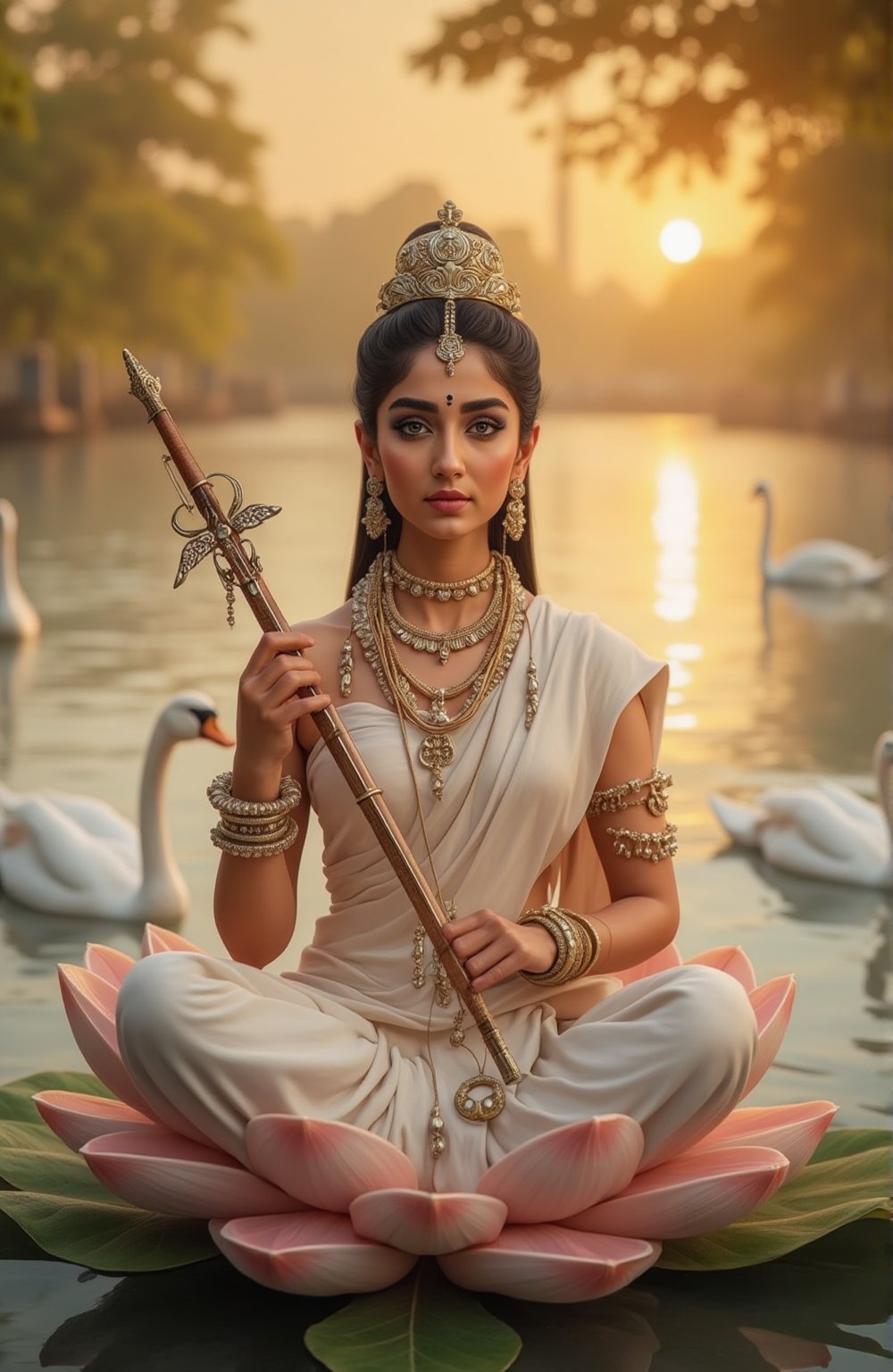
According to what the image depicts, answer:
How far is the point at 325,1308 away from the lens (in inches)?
120

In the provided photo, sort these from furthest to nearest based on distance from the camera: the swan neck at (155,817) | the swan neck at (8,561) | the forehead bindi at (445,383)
A: 1. the swan neck at (8,561)
2. the swan neck at (155,817)
3. the forehead bindi at (445,383)

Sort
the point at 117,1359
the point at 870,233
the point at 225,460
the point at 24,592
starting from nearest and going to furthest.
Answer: the point at 117,1359, the point at 24,592, the point at 225,460, the point at 870,233

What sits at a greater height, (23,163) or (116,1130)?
(23,163)

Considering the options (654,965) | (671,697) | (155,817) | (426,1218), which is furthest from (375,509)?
(671,697)

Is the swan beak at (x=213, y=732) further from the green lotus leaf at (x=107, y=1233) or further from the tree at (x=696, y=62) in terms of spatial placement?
the tree at (x=696, y=62)

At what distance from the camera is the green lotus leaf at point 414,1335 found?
9.21 ft

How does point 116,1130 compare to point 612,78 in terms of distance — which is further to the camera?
point 612,78

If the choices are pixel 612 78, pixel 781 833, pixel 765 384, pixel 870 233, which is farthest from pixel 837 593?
pixel 765 384

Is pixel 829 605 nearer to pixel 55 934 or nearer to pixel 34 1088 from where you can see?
pixel 55 934

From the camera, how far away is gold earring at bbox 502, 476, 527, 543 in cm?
335

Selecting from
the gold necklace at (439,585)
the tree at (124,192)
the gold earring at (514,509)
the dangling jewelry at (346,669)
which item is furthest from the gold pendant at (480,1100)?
the tree at (124,192)

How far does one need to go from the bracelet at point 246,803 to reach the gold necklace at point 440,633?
12.4 inches

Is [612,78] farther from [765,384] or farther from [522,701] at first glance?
[765,384]

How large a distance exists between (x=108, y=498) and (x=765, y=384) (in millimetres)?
37664
